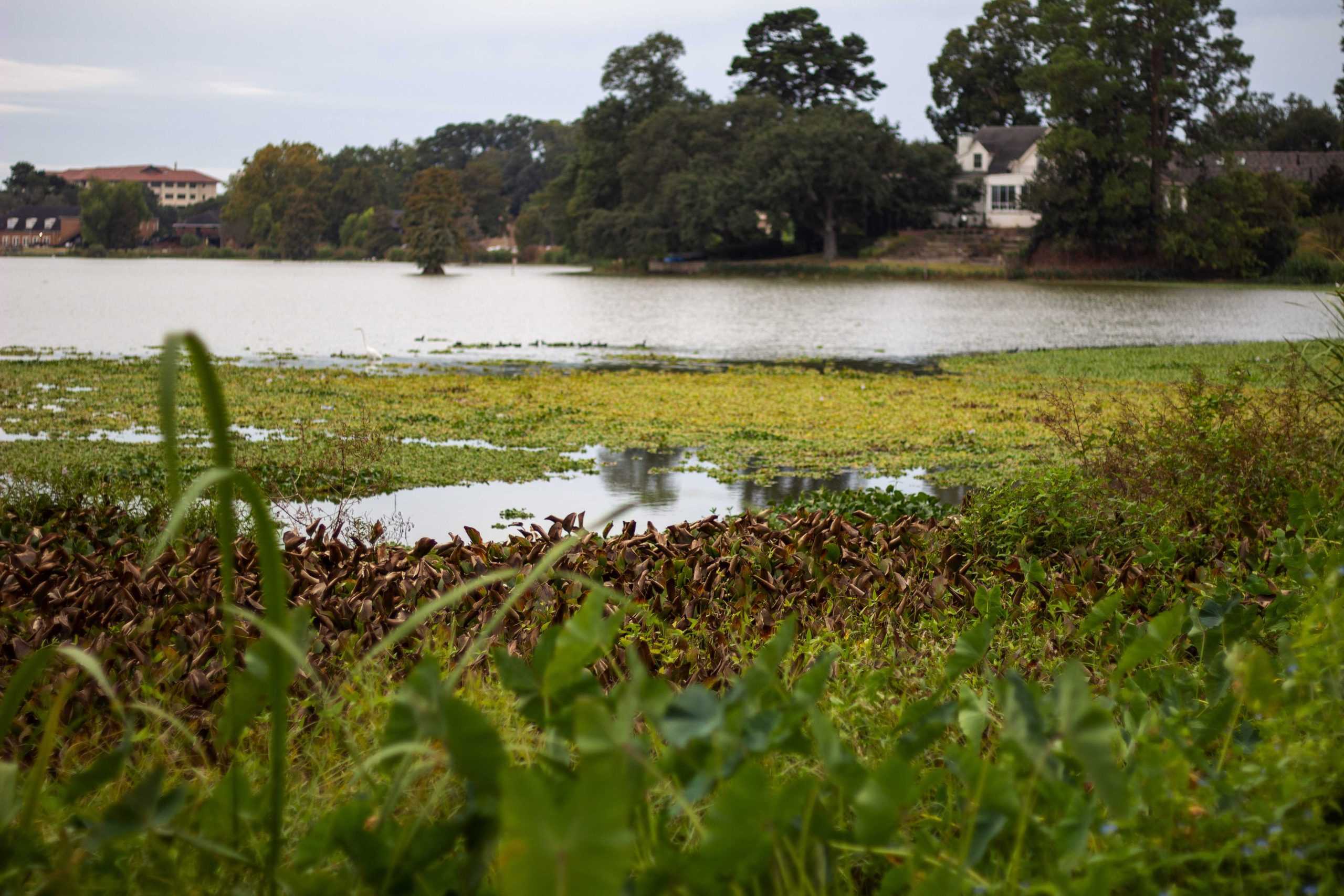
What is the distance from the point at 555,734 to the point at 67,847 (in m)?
0.67

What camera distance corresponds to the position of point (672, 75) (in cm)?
7275

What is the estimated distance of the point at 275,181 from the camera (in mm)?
107438

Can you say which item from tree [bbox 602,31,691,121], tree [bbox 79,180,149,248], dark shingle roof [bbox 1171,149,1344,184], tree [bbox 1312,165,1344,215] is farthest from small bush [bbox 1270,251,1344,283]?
tree [bbox 79,180,149,248]

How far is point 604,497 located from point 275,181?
10864 centimetres

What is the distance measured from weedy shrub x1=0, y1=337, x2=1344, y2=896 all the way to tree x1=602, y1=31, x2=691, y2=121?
7192 cm

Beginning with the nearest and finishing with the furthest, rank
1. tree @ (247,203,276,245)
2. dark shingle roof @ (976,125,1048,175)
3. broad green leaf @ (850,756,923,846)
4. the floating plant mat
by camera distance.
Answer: broad green leaf @ (850,756,923,846)
the floating plant mat
dark shingle roof @ (976,125,1048,175)
tree @ (247,203,276,245)

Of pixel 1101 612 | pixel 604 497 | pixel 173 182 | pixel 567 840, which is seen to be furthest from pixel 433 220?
pixel 173 182

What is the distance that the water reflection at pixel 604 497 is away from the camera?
22.5 ft

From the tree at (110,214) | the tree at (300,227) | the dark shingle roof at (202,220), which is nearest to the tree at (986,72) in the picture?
the tree at (300,227)

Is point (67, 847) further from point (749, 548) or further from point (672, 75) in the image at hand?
point (672, 75)

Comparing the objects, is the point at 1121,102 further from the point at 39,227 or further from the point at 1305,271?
the point at 39,227

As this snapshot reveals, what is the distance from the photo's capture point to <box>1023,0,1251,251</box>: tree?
47625 millimetres

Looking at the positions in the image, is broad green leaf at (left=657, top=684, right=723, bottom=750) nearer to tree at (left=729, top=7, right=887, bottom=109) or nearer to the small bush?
the small bush

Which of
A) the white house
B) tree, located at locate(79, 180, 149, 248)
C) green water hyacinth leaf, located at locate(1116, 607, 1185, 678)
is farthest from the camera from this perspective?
tree, located at locate(79, 180, 149, 248)
